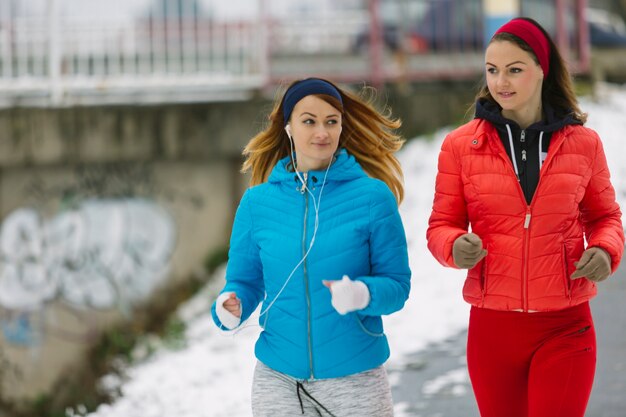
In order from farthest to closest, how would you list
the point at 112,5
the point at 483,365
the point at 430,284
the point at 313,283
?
the point at 112,5 < the point at 430,284 < the point at 483,365 < the point at 313,283

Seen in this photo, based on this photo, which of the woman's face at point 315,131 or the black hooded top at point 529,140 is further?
the black hooded top at point 529,140

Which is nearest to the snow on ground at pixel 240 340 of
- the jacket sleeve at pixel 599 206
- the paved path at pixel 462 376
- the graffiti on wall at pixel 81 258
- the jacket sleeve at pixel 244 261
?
the paved path at pixel 462 376

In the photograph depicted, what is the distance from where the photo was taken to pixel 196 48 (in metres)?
10.4

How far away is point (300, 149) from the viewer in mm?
3270

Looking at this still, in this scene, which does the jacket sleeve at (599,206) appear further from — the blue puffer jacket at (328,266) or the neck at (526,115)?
the blue puffer jacket at (328,266)

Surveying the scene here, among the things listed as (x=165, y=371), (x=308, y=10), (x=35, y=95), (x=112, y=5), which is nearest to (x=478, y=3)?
(x=308, y=10)

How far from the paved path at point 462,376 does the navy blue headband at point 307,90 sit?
8.04ft

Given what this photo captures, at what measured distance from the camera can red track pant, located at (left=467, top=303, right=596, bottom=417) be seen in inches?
129

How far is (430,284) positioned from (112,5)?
192 inches

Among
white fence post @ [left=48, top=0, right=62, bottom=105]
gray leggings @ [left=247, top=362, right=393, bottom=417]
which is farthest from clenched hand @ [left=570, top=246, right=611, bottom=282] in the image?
white fence post @ [left=48, top=0, right=62, bottom=105]

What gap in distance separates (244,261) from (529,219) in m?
0.88

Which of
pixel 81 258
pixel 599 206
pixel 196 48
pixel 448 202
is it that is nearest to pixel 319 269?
pixel 448 202

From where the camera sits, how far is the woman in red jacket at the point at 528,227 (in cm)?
330

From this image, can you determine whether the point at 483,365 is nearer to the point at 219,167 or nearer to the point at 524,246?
the point at 524,246
